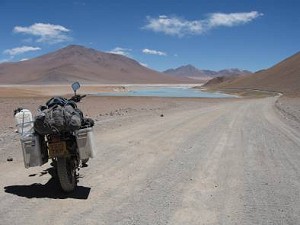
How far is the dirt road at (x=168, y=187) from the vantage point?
256 inches

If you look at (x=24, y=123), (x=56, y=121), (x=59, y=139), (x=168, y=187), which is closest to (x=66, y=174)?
(x=59, y=139)

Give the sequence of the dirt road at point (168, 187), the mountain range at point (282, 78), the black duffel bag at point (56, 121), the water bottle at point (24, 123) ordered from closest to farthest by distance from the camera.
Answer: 1. the dirt road at point (168, 187)
2. the black duffel bag at point (56, 121)
3. the water bottle at point (24, 123)
4. the mountain range at point (282, 78)

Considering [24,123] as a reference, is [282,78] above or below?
below

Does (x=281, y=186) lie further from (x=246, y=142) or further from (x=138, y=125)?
(x=138, y=125)

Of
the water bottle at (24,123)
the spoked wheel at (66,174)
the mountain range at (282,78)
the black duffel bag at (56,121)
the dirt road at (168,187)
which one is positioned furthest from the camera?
the mountain range at (282,78)

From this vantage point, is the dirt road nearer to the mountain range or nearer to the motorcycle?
the motorcycle

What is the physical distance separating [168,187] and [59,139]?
2083 mm

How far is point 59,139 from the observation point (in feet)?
24.7

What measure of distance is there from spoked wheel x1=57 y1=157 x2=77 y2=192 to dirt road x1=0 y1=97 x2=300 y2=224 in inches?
6.1

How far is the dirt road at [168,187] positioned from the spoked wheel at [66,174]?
154 millimetres

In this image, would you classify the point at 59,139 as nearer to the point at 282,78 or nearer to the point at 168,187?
the point at 168,187

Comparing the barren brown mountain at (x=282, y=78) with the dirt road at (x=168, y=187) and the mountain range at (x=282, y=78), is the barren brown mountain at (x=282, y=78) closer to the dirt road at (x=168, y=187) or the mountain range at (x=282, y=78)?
the mountain range at (x=282, y=78)

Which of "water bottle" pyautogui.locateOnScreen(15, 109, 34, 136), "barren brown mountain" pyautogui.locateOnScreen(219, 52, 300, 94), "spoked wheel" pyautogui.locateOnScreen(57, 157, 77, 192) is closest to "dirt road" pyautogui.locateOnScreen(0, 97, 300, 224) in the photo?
"spoked wheel" pyautogui.locateOnScreen(57, 157, 77, 192)

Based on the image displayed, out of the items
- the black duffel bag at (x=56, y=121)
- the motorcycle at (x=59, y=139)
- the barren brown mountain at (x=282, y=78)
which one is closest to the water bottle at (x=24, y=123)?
the motorcycle at (x=59, y=139)
